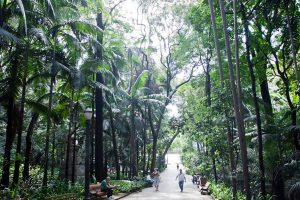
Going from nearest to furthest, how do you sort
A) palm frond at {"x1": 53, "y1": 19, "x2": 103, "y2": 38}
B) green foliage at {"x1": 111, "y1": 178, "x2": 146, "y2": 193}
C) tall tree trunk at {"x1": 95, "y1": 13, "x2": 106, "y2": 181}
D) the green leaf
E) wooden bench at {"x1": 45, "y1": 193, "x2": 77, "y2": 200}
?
1. wooden bench at {"x1": 45, "y1": 193, "x2": 77, "y2": 200}
2. palm frond at {"x1": 53, "y1": 19, "x2": 103, "y2": 38}
3. green foliage at {"x1": 111, "y1": 178, "x2": 146, "y2": 193}
4. tall tree trunk at {"x1": 95, "y1": 13, "x2": 106, "y2": 181}
5. the green leaf

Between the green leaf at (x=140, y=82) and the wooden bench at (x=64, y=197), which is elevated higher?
the green leaf at (x=140, y=82)

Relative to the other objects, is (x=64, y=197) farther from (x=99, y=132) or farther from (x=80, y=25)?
(x=99, y=132)

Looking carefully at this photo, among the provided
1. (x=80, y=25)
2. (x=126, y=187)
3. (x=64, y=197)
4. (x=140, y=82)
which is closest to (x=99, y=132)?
(x=126, y=187)

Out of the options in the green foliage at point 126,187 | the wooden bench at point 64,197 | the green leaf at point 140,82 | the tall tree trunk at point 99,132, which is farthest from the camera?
the green leaf at point 140,82

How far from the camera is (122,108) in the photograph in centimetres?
3147

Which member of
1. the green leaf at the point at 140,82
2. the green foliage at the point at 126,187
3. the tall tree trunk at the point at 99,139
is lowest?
the green foliage at the point at 126,187

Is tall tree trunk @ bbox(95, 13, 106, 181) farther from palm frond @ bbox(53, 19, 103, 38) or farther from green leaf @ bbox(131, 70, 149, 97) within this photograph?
palm frond @ bbox(53, 19, 103, 38)

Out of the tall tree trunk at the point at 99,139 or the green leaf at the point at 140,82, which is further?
the green leaf at the point at 140,82

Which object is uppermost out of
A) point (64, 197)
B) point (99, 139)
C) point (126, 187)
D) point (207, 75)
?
point (207, 75)

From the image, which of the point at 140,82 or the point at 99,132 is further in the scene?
the point at 140,82

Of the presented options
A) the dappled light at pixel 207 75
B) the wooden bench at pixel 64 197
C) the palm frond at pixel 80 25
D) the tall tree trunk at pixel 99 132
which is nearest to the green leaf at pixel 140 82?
the dappled light at pixel 207 75

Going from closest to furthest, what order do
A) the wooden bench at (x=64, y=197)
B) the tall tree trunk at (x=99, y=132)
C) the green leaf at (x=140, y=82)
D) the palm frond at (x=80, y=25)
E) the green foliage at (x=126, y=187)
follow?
1. the wooden bench at (x=64, y=197)
2. the palm frond at (x=80, y=25)
3. the green foliage at (x=126, y=187)
4. the tall tree trunk at (x=99, y=132)
5. the green leaf at (x=140, y=82)

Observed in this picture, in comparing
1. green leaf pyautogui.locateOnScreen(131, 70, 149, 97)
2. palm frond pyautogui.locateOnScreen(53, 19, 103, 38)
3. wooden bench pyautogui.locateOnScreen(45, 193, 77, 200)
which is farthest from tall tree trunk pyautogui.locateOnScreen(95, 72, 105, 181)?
wooden bench pyautogui.locateOnScreen(45, 193, 77, 200)

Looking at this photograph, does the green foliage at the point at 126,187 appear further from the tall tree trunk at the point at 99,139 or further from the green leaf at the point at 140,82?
the green leaf at the point at 140,82
